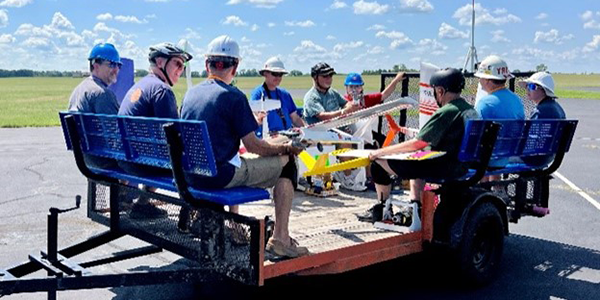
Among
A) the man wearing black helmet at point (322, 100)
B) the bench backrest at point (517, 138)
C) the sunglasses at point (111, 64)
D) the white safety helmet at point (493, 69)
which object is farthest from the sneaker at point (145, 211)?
the man wearing black helmet at point (322, 100)

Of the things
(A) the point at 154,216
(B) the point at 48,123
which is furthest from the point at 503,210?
(B) the point at 48,123

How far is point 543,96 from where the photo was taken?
23.8 ft

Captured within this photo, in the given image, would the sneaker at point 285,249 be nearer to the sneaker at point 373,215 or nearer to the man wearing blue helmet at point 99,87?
the sneaker at point 373,215

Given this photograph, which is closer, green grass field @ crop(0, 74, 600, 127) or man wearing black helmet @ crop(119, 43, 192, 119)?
man wearing black helmet @ crop(119, 43, 192, 119)

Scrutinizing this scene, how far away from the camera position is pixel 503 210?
6211 millimetres

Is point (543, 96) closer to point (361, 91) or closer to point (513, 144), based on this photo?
point (513, 144)

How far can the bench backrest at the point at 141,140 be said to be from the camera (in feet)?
13.7

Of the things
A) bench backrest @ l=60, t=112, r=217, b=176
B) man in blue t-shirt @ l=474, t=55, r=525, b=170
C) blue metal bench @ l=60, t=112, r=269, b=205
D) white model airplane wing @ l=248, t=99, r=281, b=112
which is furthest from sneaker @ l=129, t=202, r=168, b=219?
man in blue t-shirt @ l=474, t=55, r=525, b=170

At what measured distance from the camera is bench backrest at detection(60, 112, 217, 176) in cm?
418

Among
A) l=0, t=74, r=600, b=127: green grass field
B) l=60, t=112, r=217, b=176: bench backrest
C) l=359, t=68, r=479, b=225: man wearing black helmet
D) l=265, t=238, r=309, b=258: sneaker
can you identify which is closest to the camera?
l=60, t=112, r=217, b=176: bench backrest

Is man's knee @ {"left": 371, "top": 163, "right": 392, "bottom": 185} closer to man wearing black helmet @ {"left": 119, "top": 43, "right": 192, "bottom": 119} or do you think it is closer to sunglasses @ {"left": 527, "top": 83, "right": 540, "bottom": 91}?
man wearing black helmet @ {"left": 119, "top": 43, "right": 192, "bottom": 119}

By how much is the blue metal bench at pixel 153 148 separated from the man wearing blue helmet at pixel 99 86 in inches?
26.1

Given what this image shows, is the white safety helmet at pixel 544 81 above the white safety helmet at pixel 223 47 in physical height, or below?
below

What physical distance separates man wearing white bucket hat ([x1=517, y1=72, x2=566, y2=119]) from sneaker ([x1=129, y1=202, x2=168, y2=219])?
13.3ft
